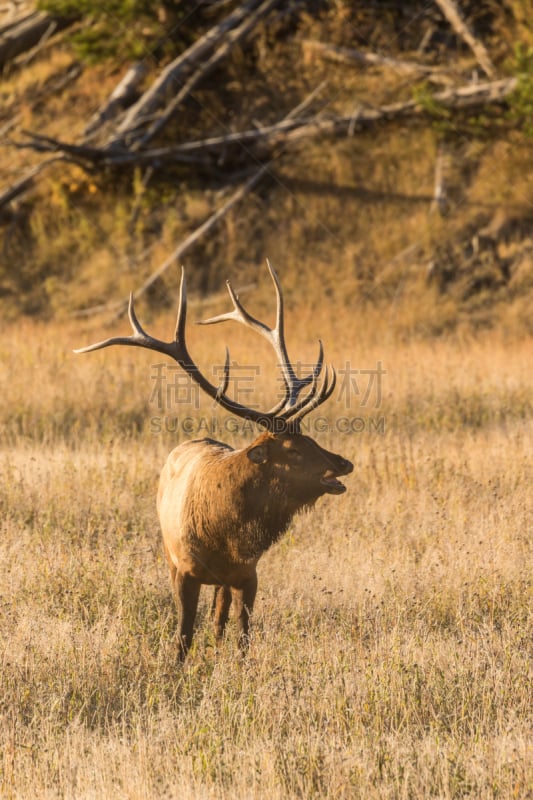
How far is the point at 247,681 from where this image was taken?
513 cm

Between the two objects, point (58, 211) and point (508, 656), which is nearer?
point (508, 656)

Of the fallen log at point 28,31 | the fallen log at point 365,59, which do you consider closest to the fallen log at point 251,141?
the fallen log at point 365,59

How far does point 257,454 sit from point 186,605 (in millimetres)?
968

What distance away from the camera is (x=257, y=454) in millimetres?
5414

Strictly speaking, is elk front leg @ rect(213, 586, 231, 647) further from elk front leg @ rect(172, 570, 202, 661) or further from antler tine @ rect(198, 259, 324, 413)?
antler tine @ rect(198, 259, 324, 413)

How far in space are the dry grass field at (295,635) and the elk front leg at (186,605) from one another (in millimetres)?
108

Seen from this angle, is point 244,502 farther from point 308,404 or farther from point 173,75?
point 173,75

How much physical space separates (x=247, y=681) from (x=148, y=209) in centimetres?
1615

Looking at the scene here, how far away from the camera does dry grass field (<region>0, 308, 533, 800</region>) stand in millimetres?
4301

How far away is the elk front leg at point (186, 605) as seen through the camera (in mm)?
5617

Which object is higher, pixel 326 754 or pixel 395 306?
pixel 395 306

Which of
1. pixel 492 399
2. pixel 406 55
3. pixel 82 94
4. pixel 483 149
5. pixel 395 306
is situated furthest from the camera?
pixel 82 94

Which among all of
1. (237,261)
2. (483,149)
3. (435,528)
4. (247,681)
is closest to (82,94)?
(237,261)

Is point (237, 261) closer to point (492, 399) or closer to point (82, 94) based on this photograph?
point (82, 94)
